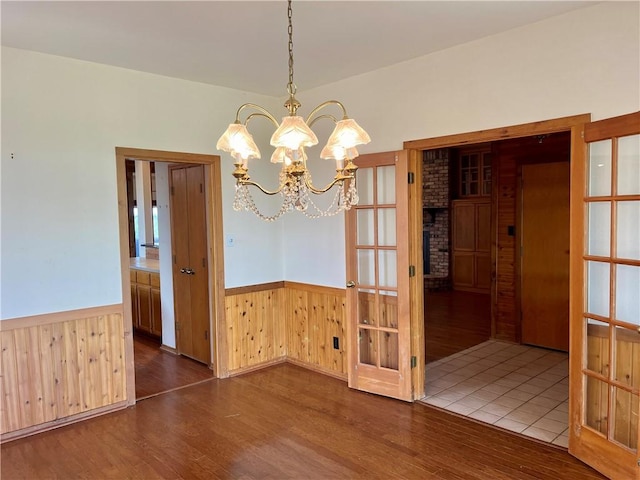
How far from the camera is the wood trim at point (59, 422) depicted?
3215mm

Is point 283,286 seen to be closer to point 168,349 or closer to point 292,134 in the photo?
point 168,349

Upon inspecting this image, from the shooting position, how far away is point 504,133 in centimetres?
318

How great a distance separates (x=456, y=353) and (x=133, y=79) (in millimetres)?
4316

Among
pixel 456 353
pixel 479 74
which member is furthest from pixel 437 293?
pixel 479 74

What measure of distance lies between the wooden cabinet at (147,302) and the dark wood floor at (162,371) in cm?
35

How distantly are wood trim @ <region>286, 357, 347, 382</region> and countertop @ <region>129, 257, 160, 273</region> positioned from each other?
83.1 inches

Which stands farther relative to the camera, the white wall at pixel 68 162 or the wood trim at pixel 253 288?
the wood trim at pixel 253 288

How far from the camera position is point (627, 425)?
259 centimetres

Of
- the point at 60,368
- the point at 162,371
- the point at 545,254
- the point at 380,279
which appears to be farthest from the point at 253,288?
the point at 545,254

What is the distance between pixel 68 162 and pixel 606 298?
3.86 metres

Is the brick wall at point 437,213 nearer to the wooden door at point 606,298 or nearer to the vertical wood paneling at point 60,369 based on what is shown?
the wooden door at point 606,298

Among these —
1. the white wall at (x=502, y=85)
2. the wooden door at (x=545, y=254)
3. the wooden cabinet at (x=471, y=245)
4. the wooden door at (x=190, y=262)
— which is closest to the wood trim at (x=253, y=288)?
the wooden door at (x=190, y=262)

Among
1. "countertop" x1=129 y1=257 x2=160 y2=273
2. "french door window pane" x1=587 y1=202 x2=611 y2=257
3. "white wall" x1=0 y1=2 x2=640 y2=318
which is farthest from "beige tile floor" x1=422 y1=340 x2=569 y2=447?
"countertop" x1=129 y1=257 x2=160 y2=273

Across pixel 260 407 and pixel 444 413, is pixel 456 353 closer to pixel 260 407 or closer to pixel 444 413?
pixel 444 413
